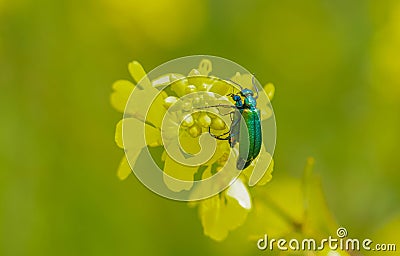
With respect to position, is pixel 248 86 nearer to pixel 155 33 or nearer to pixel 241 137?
pixel 241 137

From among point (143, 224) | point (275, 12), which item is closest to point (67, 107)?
point (143, 224)

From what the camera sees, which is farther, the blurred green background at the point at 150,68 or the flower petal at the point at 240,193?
the blurred green background at the point at 150,68

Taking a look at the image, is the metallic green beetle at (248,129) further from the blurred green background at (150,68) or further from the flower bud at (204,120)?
the blurred green background at (150,68)

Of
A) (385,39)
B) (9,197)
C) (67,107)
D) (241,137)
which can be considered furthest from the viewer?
(385,39)

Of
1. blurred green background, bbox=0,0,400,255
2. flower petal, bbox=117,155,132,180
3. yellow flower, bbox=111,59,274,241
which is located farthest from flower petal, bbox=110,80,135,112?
blurred green background, bbox=0,0,400,255

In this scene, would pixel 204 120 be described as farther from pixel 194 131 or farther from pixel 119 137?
pixel 119 137

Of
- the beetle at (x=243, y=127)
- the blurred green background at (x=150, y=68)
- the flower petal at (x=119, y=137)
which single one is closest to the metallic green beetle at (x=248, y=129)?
the beetle at (x=243, y=127)

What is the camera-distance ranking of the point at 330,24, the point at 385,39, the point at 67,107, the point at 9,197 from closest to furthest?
the point at 9,197 < the point at 67,107 < the point at 385,39 < the point at 330,24

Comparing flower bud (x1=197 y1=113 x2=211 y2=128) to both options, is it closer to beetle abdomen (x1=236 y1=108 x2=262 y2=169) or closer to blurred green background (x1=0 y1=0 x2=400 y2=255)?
beetle abdomen (x1=236 y1=108 x2=262 y2=169)
